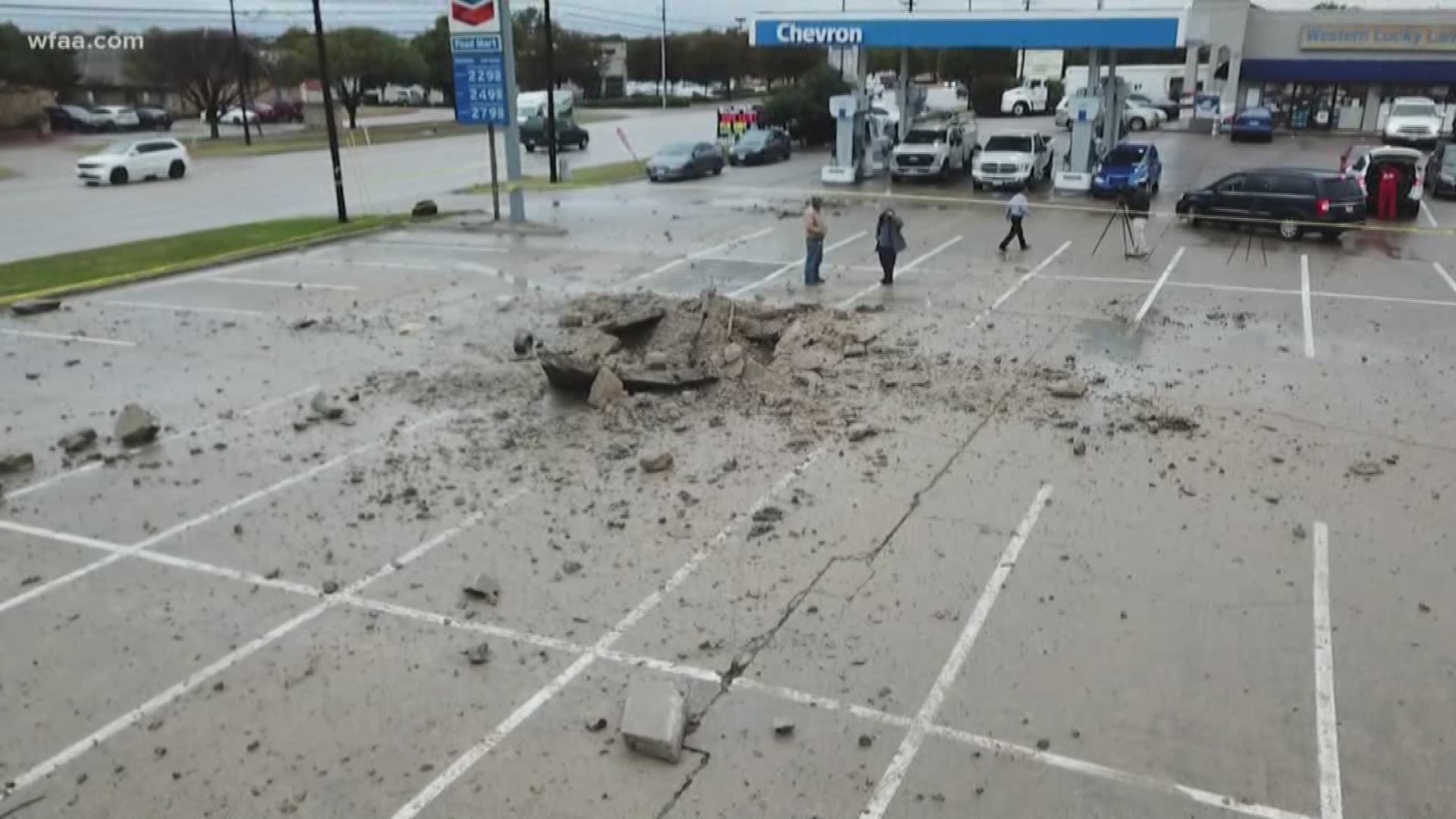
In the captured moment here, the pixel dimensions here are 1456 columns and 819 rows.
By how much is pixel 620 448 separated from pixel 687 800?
5.84m

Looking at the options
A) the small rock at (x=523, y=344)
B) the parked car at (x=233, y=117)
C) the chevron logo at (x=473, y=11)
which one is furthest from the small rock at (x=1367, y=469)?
the parked car at (x=233, y=117)

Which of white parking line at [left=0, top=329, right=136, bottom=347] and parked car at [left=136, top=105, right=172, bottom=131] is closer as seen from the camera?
white parking line at [left=0, top=329, right=136, bottom=347]

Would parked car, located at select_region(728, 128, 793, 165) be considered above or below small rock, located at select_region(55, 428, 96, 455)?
above

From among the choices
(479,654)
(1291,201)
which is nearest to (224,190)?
(1291,201)

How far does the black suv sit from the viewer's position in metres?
24.6

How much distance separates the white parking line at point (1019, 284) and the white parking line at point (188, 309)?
12.0 meters

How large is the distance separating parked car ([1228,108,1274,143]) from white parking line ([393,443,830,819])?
48992 millimetres

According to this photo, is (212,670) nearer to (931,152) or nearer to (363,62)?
(931,152)

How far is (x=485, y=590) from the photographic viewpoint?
323 inches

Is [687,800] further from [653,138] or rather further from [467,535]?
[653,138]

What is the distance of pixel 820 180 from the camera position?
38.0 m

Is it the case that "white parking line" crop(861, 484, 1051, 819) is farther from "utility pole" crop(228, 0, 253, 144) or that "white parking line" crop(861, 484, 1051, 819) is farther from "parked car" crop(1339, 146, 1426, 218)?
"utility pole" crop(228, 0, 253, 144)

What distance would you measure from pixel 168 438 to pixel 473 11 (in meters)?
18.3

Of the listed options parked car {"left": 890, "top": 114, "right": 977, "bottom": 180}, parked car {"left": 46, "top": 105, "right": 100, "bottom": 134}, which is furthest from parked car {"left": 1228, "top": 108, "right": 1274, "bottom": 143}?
parked car {"left": 46, "top": 105, "right": 100, "bottom": 134}
